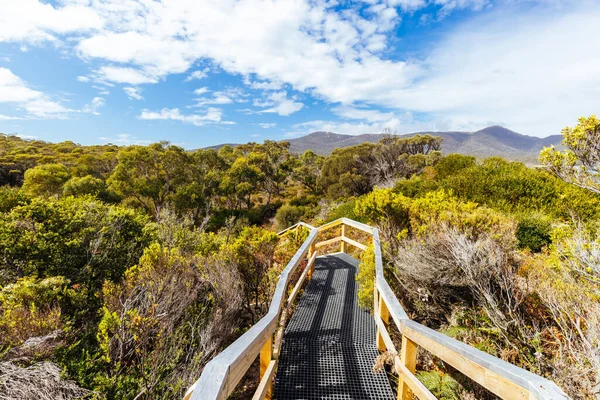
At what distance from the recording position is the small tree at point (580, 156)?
479 cm

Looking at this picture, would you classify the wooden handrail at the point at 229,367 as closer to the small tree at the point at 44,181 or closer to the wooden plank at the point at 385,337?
the wooden plank at the point at 385,337

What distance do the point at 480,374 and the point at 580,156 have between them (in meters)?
5.75

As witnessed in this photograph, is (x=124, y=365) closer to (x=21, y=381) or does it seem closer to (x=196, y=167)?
(x=21, y=381)

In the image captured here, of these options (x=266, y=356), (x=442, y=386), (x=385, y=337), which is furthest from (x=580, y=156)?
(x=266, y=356)

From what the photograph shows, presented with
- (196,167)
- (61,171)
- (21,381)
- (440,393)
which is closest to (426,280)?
(440,393)

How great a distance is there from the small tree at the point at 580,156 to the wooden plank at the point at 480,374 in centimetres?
519

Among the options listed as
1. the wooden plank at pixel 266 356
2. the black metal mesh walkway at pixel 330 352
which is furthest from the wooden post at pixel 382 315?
the wooden plank at pixel 266 356

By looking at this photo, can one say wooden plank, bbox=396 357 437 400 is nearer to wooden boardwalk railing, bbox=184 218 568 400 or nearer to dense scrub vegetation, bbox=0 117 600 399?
wooden boardwalk railing, bbox=184 218 568 400

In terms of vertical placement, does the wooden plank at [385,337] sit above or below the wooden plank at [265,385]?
below

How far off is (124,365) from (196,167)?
20.7 meters

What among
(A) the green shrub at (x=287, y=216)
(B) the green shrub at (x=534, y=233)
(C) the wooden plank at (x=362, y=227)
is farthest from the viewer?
(A) the green shrub at (x=287, y=216)

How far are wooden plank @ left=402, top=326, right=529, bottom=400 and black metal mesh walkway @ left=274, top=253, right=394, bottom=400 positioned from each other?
45.8 inches

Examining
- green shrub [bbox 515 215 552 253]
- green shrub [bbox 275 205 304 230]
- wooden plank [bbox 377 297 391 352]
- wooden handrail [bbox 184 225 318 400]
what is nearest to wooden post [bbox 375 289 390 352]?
wooden plank [bbox 377 297 391 352]

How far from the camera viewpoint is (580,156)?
5.02 meters
